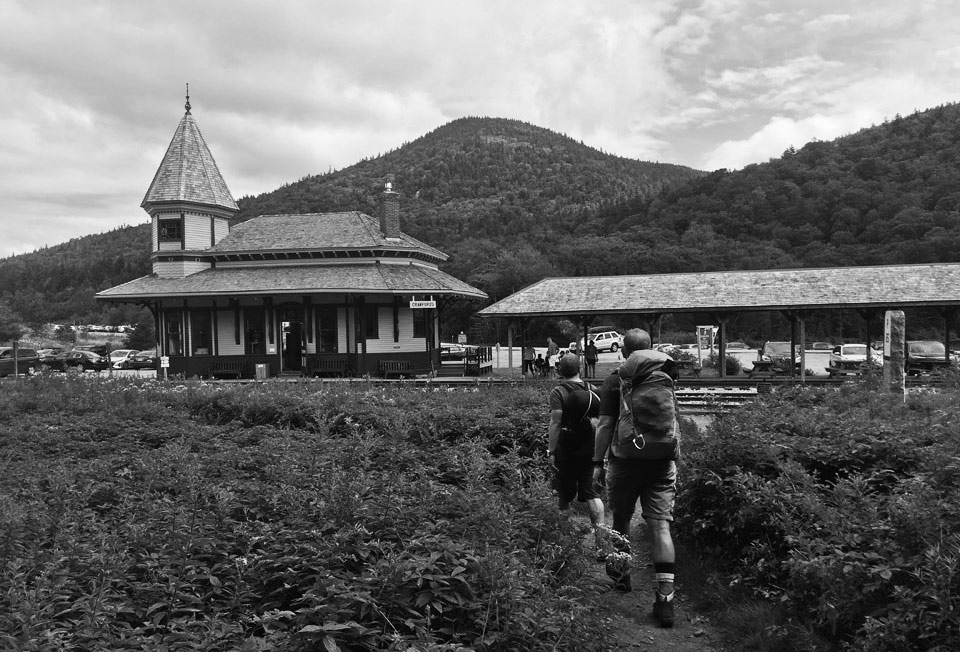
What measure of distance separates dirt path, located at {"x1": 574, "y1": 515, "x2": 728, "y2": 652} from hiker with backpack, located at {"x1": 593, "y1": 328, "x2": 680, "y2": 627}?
150 mm

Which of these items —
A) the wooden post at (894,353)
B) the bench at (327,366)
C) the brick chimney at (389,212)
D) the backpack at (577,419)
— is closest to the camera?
the backpack at (577,419)

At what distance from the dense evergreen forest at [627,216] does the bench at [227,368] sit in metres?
34.9

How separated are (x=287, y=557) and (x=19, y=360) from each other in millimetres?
38692

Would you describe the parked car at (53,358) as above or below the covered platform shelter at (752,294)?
below

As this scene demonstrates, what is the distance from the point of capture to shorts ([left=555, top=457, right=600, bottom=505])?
6.42 metres

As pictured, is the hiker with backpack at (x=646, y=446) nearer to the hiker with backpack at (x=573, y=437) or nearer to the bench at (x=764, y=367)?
the hiker with backpack at (x=573, y=437)

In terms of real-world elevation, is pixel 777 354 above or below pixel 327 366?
below

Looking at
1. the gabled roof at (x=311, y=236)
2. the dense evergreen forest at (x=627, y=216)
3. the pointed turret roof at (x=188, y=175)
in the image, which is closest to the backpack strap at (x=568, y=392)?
the gabled roof at (x=311, y=236)

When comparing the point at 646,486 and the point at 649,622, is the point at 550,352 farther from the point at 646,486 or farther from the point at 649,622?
the point at 649,622

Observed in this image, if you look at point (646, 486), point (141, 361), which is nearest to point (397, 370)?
point (141, 361)

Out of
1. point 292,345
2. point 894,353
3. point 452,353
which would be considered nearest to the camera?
point 894,353

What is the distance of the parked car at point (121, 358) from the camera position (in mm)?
41478

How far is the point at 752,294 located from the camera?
24562 mm

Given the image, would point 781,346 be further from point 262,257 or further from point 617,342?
point 262,257
